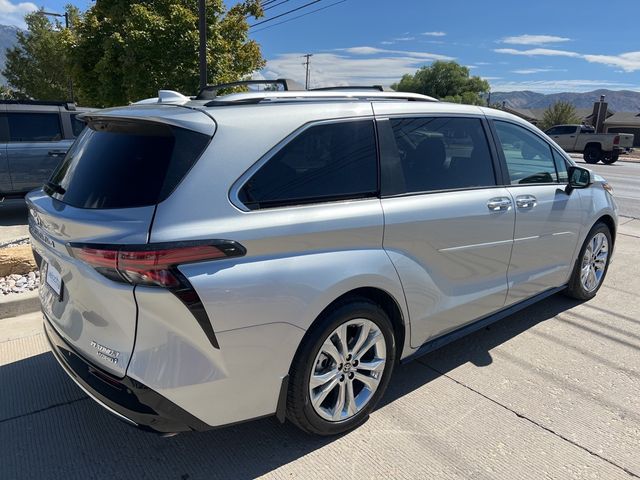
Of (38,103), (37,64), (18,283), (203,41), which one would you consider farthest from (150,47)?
(37,64)

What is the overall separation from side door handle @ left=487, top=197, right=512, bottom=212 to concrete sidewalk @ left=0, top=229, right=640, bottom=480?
1144mm

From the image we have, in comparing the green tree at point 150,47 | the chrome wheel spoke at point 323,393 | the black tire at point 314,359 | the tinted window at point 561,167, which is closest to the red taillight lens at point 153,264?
the black tire at point 314,359

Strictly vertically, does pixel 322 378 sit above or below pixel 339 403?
above

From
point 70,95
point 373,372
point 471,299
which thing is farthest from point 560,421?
point 70,95

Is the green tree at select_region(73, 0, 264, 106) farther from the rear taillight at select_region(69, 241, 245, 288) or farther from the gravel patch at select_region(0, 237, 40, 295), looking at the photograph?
the rear taillight at select_region(69, 241, 245, 288)

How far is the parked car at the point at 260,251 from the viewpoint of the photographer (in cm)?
208

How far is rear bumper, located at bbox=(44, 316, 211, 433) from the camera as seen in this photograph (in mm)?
2105

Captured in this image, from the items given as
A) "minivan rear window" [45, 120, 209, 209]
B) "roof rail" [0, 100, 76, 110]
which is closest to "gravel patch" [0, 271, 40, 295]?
"minivan rear window" [45, 120, 209, 209]

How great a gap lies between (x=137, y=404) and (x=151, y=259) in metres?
0.64

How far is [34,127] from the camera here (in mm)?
8164

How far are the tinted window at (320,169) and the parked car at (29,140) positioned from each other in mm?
6581

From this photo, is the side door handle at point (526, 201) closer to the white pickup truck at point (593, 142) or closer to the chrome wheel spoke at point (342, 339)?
the chrome wheel spoke at point (342, 339)

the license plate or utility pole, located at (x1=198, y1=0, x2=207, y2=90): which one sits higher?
utility pole, located at (x1=198, y1=0, x2=207, y2=90)

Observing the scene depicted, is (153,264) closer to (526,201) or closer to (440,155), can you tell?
(440,155)
